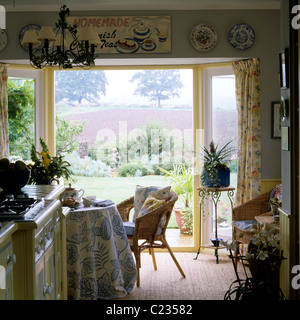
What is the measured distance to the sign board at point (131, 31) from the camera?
19.4 ft

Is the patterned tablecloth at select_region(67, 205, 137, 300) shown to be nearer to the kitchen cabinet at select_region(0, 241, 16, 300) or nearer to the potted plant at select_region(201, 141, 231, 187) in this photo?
the potted plant at select_region(201, 141, 231, 187)

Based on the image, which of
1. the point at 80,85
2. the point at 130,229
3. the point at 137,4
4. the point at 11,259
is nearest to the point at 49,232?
the point at 11,259

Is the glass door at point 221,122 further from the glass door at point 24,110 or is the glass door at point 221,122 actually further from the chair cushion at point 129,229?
the glass door at point 24,110

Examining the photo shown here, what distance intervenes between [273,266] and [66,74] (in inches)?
152

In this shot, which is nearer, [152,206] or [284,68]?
[284,68]

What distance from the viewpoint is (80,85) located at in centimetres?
665

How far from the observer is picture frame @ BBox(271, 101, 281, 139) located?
594cm

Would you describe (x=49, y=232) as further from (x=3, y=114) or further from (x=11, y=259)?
(x=3, y=114)

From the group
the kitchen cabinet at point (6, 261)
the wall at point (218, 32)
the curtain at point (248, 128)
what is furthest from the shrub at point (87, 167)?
the kitchen cabinet at point (6, 261)

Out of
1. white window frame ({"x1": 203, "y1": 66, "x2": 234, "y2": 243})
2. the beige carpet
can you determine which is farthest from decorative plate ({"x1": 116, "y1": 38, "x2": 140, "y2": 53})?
the beige carpet

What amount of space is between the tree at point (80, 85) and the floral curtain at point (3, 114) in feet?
2.40

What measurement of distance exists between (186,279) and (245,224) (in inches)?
33.8

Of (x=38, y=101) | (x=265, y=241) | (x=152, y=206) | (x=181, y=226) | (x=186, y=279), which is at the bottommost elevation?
(x=186, y=279)
